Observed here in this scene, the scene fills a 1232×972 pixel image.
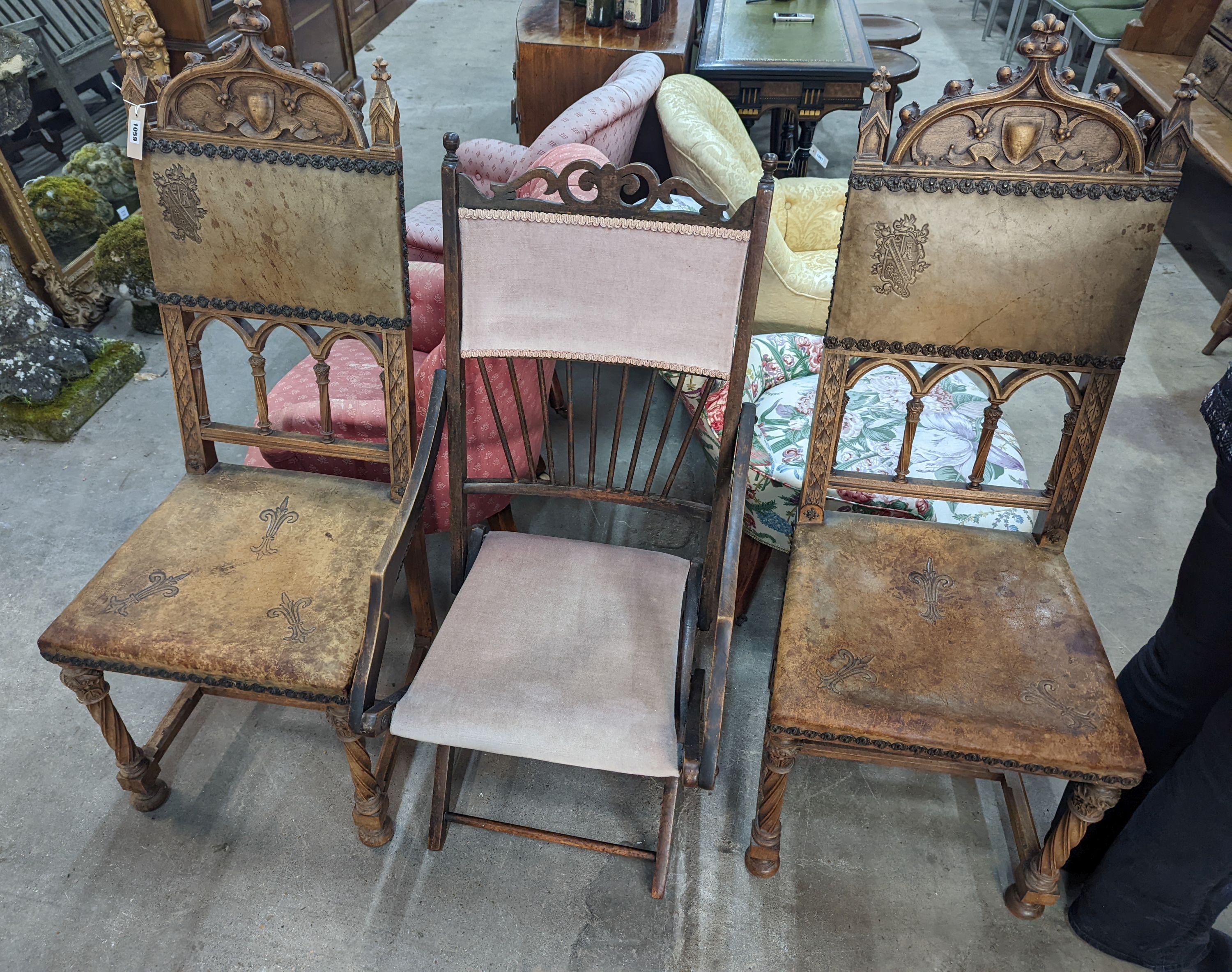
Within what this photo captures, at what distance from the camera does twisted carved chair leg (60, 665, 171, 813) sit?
5.10 ft

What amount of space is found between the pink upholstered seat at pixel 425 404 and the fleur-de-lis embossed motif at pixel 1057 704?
1066 mm

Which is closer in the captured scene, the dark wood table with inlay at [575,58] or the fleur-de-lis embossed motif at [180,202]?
the fleur-de-lis embossed motif at [180,202]

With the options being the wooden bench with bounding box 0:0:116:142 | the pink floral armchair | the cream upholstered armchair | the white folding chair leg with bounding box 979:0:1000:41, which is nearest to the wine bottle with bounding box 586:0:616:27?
the pink floral armchair

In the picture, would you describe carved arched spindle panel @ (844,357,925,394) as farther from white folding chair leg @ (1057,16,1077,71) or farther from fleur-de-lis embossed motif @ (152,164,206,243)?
white folding chair leg @ (1057,16,1077,71)

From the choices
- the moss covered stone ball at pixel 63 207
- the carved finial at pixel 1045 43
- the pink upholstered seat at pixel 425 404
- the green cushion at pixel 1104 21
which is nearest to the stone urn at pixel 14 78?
the moss covered stone ball at pixel 63 207

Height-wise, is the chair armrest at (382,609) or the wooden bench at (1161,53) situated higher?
the wooden bench at (1161,53)

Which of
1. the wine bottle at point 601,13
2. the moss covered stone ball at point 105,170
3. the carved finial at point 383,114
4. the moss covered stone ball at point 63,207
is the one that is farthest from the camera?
the wine bottle at point 601,13

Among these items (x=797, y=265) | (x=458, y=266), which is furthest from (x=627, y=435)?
(x=458, y=266)

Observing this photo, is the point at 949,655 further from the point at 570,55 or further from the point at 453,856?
the point at 570,55

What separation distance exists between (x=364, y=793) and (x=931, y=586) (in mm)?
1112

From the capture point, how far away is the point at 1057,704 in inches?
56.2

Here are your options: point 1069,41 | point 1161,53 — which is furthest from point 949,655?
point 1069,41

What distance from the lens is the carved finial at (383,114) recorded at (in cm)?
143

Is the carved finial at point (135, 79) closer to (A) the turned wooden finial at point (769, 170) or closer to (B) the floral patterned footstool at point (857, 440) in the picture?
(A) the turned wooden finial at point (769, 170)
